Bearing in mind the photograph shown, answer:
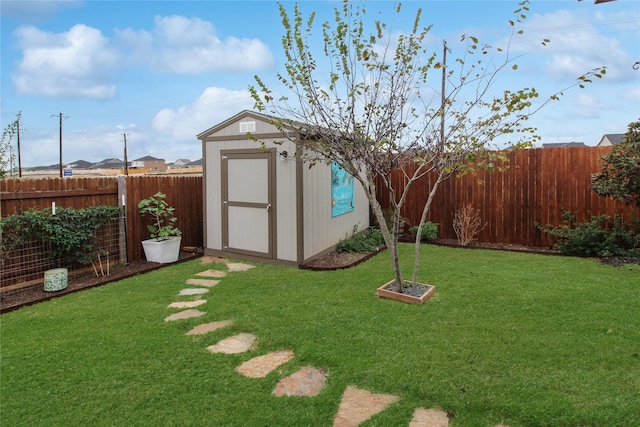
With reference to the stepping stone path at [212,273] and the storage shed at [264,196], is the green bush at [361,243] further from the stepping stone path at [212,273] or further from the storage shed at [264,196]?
the stepping stone path at [212,273]

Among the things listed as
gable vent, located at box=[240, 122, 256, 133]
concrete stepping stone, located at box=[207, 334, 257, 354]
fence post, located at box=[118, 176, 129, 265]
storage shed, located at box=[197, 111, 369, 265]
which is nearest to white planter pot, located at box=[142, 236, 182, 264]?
fence post, located at box=[118, 176, 129, 265]

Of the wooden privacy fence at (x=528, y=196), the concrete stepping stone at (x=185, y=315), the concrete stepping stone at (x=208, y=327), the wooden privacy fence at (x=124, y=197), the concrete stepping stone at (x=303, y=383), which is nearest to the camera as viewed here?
the concrete stepping stone at (x=303, y=383)

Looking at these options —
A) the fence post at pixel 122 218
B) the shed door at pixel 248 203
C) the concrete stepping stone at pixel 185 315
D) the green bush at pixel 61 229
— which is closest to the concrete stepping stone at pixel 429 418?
the concrete stepping stone at pixel 185 315

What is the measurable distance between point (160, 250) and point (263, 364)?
13.5ft

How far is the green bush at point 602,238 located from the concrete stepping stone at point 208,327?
576 cm

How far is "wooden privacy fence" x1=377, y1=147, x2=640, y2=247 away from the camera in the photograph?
675 centimetres

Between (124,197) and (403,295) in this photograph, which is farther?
(124,197)

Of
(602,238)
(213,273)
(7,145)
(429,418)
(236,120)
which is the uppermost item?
(236,120)

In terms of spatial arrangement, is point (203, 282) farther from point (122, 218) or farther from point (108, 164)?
point (108, 164)

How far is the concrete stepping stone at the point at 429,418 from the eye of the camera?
2.11m

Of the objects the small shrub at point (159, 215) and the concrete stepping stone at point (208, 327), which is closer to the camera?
the concrete stepping stone at point (208, 327)

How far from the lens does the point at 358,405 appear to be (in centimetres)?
230

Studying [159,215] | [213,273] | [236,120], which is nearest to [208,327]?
[213,273]

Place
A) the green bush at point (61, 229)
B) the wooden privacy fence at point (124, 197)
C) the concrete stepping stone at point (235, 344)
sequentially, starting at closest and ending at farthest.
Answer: the concrete stepping stone at point (235, 344) → the green bush at point (61, 229) → the wooden privacy fence at point (124, 197)
